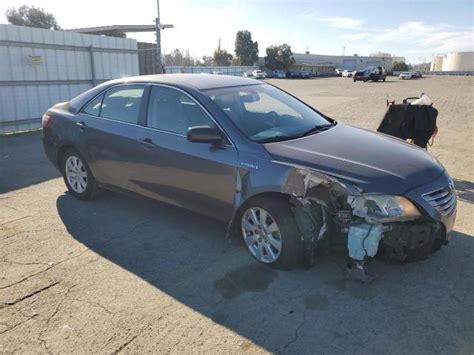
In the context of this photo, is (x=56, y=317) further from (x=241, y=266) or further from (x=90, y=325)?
(x=241, y=266)

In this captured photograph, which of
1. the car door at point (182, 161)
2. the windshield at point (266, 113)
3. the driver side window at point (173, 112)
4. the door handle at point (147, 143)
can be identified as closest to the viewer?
the car door at point (182, 161)

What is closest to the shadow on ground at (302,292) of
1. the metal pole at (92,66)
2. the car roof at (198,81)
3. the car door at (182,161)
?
the car door at (182,161)

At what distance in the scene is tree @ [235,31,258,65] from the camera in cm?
8981

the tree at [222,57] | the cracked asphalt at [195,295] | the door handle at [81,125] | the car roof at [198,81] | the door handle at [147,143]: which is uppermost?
the tree at [222,57]

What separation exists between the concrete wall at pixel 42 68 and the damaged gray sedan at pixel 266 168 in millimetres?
6577

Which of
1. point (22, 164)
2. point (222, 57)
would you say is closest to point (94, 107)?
point (22, 164)

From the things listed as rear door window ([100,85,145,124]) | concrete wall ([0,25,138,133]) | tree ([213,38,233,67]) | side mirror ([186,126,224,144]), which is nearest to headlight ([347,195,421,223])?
side mirror ([186,126,224,144])

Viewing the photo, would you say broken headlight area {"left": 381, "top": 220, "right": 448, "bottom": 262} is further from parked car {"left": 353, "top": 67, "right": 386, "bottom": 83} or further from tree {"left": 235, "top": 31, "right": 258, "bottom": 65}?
tree {"left": 235, "top": 31, "right": 258, "bottom": 65}

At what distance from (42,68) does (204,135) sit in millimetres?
9091

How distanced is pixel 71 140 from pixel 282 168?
306 centimetres

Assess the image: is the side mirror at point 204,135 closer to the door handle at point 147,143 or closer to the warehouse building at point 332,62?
the door handle at point 147,143

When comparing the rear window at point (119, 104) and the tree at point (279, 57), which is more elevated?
the tree at point (279, 57)

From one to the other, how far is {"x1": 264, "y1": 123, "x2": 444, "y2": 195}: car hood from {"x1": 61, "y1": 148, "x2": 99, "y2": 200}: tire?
263cm

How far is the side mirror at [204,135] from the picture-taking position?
366 cm
